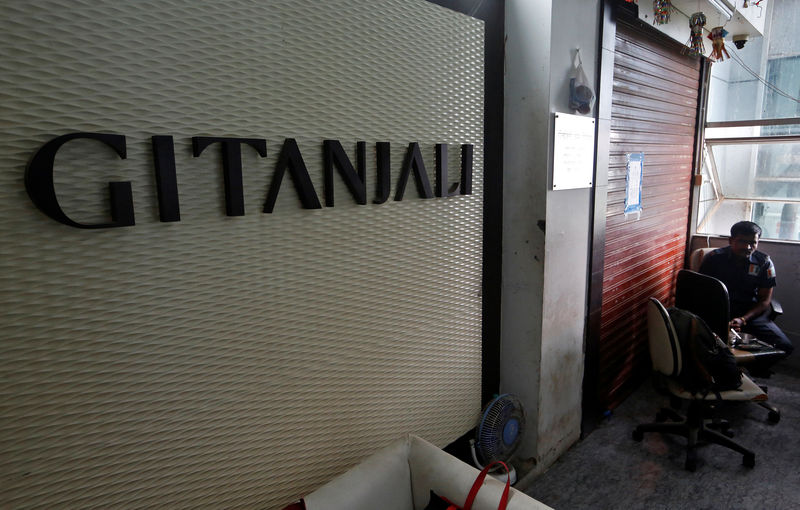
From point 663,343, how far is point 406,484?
2147mm

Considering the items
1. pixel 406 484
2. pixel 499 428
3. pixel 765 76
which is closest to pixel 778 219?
pixel 765 76

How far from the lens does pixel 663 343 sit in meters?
3.14

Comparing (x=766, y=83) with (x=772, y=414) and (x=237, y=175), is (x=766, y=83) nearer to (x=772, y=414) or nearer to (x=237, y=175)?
(x=772, y=414)

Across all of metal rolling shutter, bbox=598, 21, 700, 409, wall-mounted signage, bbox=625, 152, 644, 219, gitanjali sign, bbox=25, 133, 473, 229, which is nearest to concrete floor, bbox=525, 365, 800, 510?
metal rolling shutter, bbox=598, 21, 700, 409

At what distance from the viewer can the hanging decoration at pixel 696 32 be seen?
3.73m

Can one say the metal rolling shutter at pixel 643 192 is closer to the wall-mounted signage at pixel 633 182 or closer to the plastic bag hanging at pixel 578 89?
the wall-mounted signage at pixel 633 182

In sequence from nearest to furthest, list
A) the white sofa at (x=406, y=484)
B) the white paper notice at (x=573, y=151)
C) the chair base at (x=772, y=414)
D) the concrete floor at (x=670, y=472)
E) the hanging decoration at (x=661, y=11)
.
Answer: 1. the white sofa at (x=406, y=484)
2. the white paper notice at (x=573, y=151)
3. the concrete floor at (x=670, y=472)
4. the hanging decoration at (x=661, y=11)
5. the chair base at (x=772, y=414)

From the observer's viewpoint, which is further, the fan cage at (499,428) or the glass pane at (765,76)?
the glass pane at (765,76)

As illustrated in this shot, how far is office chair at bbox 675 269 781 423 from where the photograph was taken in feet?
11.3

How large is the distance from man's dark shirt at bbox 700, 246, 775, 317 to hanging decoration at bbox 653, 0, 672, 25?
214 cm

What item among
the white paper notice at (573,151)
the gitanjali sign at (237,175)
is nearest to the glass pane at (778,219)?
the white paper notice at (573,151)

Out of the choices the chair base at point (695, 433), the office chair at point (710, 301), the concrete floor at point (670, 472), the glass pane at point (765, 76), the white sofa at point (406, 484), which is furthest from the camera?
the glass pane at point (765, 76)

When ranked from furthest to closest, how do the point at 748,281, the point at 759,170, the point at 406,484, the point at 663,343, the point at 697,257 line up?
the point at 759,170 < the point at 697,257 < the point at 748,281 < the point at 663,343 < the point at 406,484

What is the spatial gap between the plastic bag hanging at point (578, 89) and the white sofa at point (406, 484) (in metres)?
2.05
